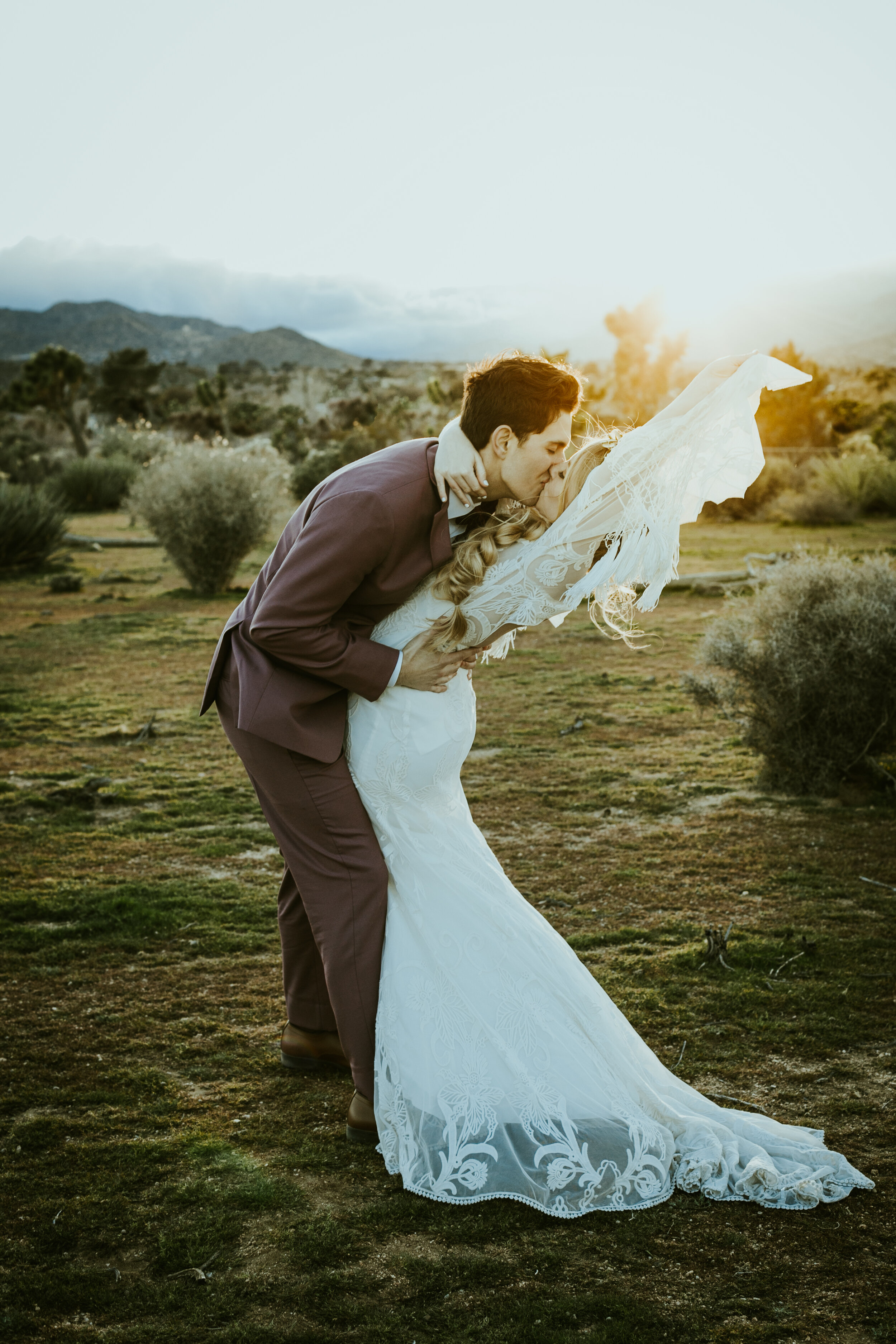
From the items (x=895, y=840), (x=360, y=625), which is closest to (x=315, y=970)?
(x=360, y=625)

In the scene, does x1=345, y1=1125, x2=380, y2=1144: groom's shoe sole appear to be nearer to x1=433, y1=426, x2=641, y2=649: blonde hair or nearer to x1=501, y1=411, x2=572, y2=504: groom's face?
x1=433, y1=426, x2=641, y2=649: blonde hair

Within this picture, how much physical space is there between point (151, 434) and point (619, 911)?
85.6ft

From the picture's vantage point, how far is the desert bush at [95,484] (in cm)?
2433

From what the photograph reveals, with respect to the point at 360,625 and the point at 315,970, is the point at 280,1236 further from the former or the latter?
the point at 360,625

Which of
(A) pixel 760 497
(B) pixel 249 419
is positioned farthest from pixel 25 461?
(A) pixel 760 497

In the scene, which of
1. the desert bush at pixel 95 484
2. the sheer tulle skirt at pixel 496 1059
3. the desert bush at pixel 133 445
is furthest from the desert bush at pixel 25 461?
the sheer tulle skirt at pixel 496 1059

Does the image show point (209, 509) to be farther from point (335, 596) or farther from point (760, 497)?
point (760, 497)

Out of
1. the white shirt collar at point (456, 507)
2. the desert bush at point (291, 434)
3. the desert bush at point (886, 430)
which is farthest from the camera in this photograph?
the desert bush at point (291, 434)

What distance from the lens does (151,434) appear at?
1103 inches

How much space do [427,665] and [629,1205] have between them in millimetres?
1388

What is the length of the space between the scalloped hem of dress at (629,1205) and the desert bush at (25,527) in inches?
576

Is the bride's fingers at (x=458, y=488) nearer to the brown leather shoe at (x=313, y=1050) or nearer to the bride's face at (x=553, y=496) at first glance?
the bride's face at (x=553, y=496)

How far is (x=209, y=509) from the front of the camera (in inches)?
508

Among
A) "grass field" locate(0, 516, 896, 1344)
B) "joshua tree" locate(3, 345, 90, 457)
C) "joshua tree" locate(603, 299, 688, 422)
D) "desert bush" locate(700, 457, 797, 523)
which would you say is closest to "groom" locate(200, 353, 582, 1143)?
"grass field" locate(0, 516, 896, 1344)
